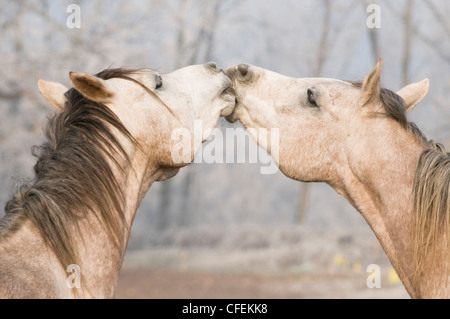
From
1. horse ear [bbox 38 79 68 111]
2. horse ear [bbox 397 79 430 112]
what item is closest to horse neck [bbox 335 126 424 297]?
horse ear [bbox 397 79 430 112]

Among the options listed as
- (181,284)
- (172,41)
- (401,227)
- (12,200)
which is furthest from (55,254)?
(172,41)

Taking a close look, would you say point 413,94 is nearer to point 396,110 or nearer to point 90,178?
point 396,110

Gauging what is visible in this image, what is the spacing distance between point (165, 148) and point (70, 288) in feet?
3.55

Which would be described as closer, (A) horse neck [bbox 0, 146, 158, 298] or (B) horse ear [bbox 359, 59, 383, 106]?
(A) horse neck [bbox 0, 146, 158, 298]

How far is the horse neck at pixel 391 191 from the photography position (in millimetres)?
3545

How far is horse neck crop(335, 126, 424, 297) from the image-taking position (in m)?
3.54

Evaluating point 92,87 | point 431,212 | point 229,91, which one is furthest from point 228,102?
point 431,212

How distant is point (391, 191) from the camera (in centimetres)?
362

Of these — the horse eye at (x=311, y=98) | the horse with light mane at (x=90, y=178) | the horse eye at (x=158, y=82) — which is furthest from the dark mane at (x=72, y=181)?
the horse eye at (x=311, y=98)

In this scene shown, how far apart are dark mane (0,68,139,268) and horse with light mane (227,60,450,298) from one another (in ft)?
3.86

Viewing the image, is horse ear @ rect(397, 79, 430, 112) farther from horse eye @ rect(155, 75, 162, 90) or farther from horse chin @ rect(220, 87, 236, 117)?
→ horse eye @ rect(155, 75, 162, 90)

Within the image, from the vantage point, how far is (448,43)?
69.6ft

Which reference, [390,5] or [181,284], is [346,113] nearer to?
[181,284]

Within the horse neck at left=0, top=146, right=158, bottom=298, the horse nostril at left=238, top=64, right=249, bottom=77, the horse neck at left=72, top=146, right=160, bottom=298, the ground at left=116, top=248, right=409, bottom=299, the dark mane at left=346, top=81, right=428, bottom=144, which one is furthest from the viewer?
the ground at left=116, top=248, right=409, bottom=299
